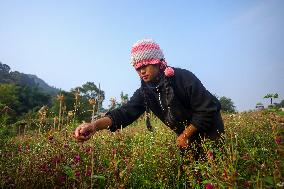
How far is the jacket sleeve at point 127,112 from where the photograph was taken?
430 cm

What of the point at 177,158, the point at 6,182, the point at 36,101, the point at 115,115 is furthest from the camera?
Answer: the point at 36,101

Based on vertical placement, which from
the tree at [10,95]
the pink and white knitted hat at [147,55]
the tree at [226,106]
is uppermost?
the tree at [10,95]

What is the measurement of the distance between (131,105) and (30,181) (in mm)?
1635

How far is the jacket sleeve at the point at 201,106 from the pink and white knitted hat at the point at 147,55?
320 mm

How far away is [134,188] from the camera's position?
373 cm

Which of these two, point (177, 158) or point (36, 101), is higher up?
point (36, 101)

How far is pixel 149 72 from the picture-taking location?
4.00 meters

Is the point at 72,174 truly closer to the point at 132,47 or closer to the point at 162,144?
the point at 162,144

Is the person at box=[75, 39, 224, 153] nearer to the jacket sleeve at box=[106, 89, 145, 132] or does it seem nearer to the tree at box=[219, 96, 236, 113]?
the jacket sleeve at box=[106, 89, 145, 132]

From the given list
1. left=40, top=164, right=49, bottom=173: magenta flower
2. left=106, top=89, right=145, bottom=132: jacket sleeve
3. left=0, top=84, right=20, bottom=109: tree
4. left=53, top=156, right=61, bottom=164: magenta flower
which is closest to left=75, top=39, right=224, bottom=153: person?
left=106, top=89, right=145, bottom=132: jacket sleeve

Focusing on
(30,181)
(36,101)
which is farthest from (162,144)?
(36,101)

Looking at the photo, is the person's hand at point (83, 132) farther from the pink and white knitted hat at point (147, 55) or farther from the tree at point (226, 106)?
the tree at point (226, 106)

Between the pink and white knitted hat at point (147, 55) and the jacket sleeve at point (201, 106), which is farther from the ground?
the pink and white knitted hat at point (147, 55)

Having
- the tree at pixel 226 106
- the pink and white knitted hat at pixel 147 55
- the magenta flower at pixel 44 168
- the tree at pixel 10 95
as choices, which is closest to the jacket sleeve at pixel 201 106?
the pink and white knitted hat at pixel 147 55
